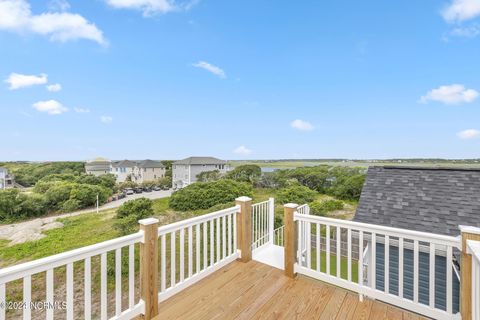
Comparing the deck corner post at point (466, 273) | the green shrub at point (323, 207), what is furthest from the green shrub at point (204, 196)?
the deck corner post at point (466, 273)

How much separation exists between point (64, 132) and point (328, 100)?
20794mm

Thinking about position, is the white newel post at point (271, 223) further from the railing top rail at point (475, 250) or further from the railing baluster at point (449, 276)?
the railing top rail at point (475, 250)

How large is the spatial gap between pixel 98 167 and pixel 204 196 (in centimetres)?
3721

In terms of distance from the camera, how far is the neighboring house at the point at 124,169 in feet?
134

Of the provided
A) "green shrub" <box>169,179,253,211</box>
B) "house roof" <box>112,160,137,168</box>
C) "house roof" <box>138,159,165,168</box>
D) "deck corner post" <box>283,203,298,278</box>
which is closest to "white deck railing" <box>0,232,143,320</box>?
"deck corner post" <box>283,203,298,278</box>

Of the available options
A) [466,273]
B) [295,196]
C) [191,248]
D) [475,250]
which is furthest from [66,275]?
[295,196]

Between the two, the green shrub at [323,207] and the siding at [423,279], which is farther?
the green shrub at [323,207]

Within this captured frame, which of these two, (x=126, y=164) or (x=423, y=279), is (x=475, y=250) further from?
(x=126, y=164)

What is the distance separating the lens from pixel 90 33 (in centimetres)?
979

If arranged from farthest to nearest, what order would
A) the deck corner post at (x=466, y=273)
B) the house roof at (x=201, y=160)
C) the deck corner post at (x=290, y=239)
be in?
1. the house roof at (x=201, y=160)
2. the deck corner post at (x=290, y=239)
3. the deck corner post at (x=466, y=273)

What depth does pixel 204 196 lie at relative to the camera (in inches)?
797

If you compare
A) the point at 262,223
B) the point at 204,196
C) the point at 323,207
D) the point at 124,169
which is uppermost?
the point at 262,223

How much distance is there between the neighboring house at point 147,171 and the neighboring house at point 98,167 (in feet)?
30.3

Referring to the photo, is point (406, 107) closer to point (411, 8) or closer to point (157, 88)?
point (411, 8)
